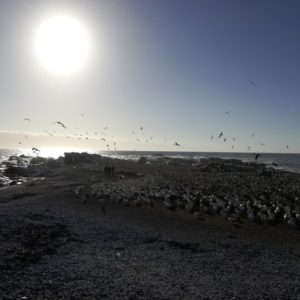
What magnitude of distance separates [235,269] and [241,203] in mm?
11603

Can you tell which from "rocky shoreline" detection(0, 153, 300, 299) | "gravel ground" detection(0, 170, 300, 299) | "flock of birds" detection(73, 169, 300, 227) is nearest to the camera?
"gravel ground" detection(0, 170, 300, 299)

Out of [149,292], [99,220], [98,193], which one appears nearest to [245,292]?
[149,292]

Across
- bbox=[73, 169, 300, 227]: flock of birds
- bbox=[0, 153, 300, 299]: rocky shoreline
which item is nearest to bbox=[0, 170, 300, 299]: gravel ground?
bbox=[0, 153, 300, 299]: rocky shoreline

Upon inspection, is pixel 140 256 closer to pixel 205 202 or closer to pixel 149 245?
pixel 149 245

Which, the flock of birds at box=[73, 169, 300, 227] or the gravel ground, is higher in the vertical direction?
the flock of birds at box=[73, 169, 300, 227]

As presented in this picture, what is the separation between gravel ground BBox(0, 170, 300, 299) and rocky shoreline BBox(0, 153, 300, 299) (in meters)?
0.04

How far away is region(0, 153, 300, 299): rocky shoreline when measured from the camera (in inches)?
506

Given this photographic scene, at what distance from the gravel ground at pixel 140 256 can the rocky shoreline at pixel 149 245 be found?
0.04 metres

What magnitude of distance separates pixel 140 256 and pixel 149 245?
167 centimetres

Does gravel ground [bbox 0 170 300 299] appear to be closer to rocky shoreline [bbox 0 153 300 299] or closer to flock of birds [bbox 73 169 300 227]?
rocky shoreline [bbox 0 153 300 299]

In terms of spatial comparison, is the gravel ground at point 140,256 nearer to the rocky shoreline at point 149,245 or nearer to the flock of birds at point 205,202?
the rocky shoreline at point 149,245

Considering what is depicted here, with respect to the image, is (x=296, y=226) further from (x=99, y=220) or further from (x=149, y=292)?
(x=149, y=292)

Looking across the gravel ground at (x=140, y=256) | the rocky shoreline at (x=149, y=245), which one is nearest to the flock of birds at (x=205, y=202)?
the rocky shoreline at (x=149, y=245)

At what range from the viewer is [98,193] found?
Result: 2952cm
